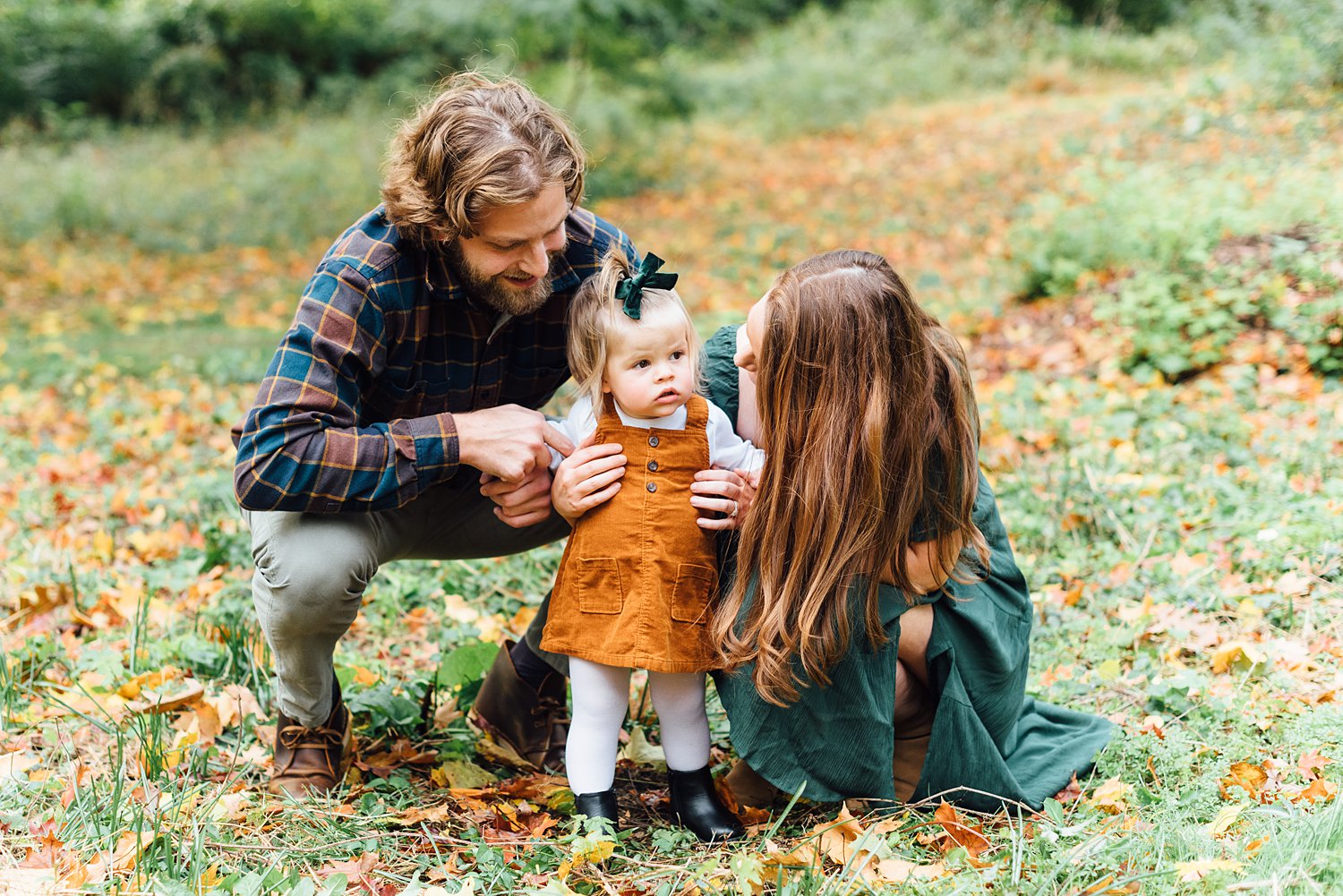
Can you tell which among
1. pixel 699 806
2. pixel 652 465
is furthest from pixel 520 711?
pixel 652 465

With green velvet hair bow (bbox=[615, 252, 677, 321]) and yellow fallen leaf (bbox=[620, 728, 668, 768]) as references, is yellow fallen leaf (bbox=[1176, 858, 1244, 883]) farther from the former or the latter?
green velvet hair bow (bbox=[615, 252, 677, 321])

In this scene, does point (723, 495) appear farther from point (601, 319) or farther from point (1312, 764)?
point (1312, 764)

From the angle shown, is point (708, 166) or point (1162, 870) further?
point (708, 166)

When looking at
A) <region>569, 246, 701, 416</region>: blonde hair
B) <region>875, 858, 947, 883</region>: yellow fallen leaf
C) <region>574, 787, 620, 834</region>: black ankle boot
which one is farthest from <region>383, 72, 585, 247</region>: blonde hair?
<region>875, 858, 947, 883</region>: yellow fallen leaf

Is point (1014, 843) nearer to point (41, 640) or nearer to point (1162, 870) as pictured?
point (1162, 870)

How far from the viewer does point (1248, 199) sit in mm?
6250

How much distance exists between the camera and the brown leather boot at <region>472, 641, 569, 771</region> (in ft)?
9.20

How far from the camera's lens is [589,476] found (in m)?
2.36

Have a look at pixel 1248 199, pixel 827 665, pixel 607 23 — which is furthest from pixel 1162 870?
pixel 607 23

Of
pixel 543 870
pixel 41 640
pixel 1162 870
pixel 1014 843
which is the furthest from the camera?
pixel 41 640

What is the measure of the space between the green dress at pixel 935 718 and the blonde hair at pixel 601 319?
521mm

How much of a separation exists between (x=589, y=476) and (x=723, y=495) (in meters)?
0.29

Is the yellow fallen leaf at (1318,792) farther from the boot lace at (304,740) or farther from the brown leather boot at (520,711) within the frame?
the boot lace at (304,740)

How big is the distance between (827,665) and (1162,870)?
0.71 meters
